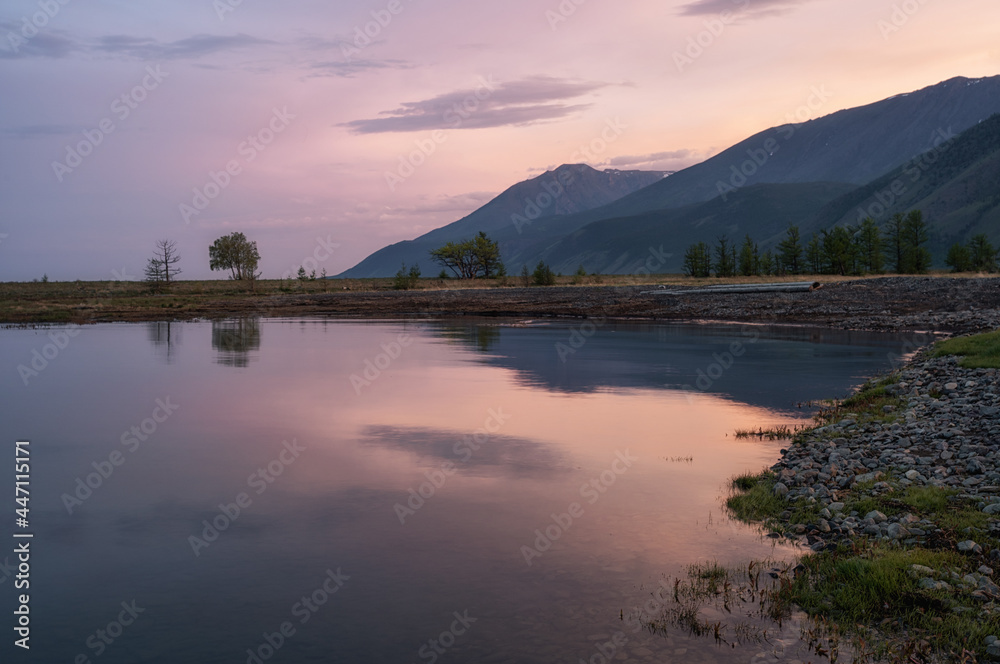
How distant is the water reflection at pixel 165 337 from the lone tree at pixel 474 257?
79708 mm

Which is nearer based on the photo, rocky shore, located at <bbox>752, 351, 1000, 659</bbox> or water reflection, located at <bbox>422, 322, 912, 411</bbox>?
rocky shore, located at <bbox>752, 351, 1000, 659</bbox>

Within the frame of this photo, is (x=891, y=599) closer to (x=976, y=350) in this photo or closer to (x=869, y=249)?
(x=976, y=350)

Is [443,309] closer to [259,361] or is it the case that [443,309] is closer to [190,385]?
[259,361]

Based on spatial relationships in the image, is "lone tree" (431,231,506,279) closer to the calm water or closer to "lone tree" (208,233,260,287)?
"lone tree" (208,233,260,287)

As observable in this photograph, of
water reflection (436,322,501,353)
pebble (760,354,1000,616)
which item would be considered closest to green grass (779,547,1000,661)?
pebble (760,354,1000,616)

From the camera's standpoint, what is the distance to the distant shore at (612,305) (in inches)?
2325

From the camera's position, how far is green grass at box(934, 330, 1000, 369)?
2528 centimetres

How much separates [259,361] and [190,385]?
8384 millimetres

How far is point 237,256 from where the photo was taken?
152000 mm

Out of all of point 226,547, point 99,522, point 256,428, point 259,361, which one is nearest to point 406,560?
point 226,547

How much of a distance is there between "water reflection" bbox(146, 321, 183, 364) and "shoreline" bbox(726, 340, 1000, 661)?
1286 inches

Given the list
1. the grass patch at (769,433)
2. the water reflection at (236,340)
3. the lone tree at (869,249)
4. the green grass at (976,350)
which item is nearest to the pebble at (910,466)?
the grass patch at (769,433)

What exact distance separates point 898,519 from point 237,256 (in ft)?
504

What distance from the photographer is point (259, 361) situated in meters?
38.4
